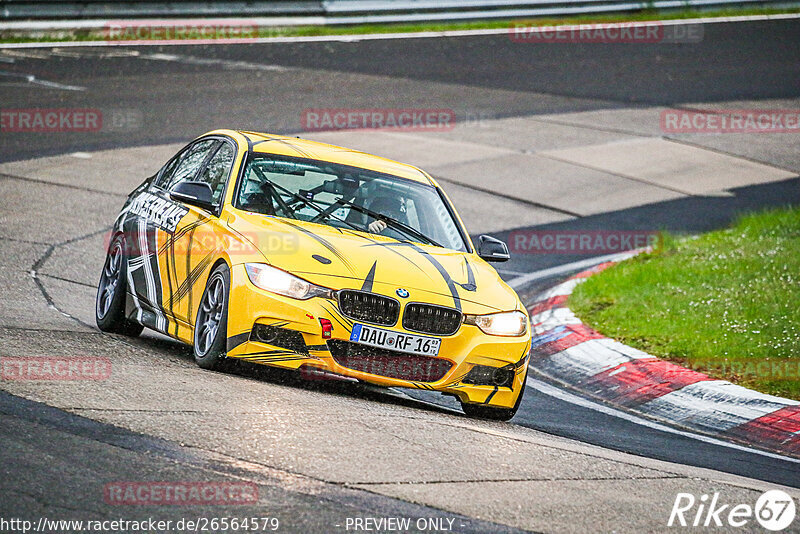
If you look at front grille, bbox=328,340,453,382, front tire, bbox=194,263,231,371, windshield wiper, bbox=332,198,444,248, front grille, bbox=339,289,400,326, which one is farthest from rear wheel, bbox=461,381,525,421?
front tire, bbox=194,263,231,371

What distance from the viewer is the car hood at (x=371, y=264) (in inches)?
292

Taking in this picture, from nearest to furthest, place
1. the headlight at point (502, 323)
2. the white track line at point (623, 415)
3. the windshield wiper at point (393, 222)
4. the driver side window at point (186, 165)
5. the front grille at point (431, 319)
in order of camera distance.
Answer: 1. the front grille at point (431, 319)
2. the headlight at point (502, 323)
3. the white track line at point (623, 415)
4. the windshield wiper at point (393, 222)
5. the driver side window at point (186, 165)

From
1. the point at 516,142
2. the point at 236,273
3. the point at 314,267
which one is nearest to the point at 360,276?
the point at 314,267

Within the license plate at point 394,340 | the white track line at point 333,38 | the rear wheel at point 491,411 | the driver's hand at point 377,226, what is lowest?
the rear wheel at point 491,411

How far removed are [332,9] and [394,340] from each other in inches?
863

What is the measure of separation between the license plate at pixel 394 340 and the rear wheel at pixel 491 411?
1.99 ft

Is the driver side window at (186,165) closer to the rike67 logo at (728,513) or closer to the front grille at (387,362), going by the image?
the front grille at (387,362)

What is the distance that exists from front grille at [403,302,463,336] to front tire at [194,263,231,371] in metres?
1.10

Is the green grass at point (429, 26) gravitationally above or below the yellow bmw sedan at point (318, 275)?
above

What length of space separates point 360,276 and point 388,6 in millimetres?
22907

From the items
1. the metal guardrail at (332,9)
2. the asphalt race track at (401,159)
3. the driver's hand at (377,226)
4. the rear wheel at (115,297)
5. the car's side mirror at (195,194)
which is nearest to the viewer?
the asphalt race track at (401,159)

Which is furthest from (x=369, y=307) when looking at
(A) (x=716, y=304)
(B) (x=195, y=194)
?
(A) (x=716, y=304)

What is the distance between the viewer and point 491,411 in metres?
7.88

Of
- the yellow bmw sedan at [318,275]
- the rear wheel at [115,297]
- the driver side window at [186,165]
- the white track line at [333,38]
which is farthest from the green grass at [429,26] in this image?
the yellow bmw sedan at [318,275]
